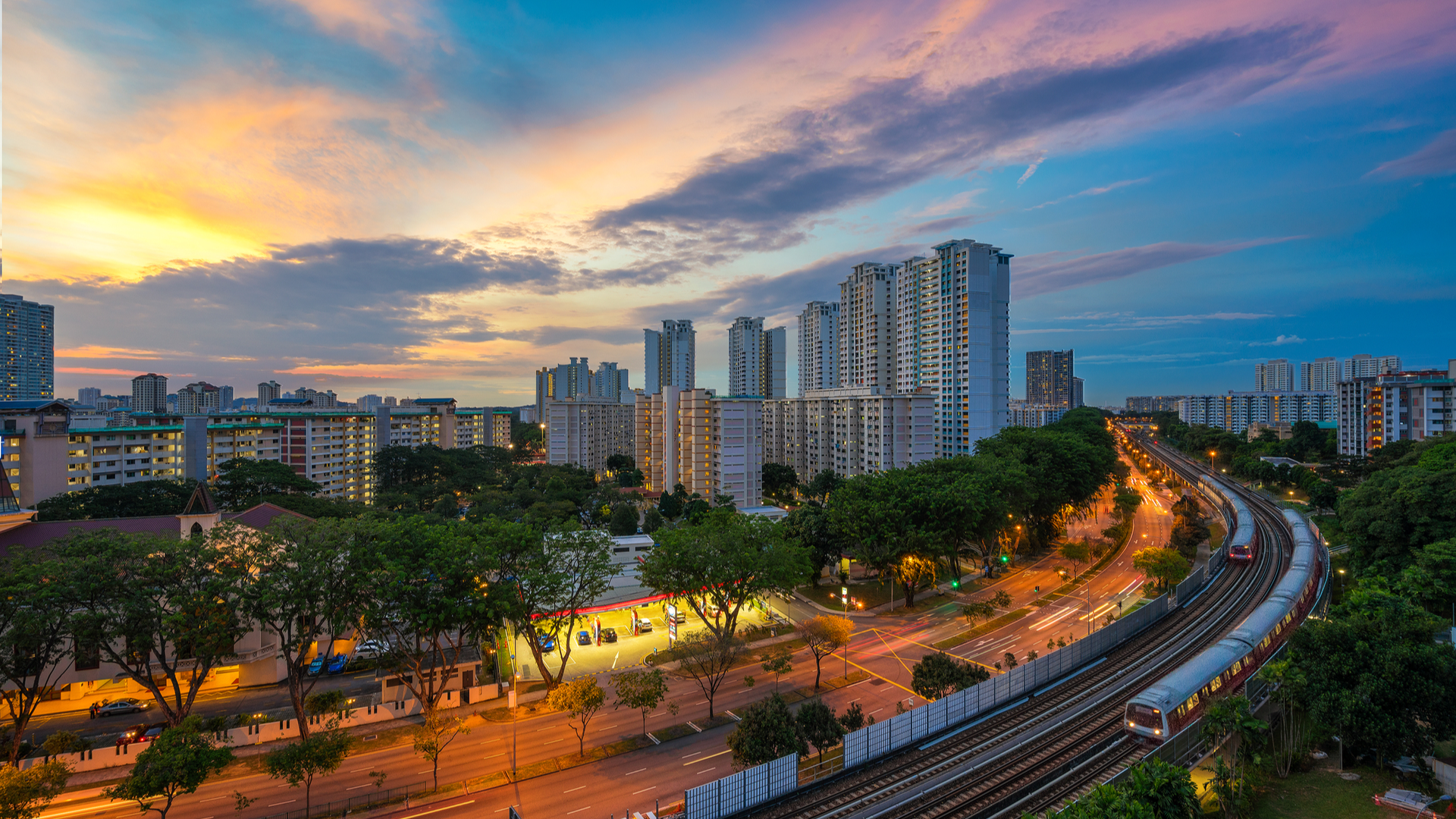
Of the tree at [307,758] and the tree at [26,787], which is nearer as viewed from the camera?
the tree at [26,787]

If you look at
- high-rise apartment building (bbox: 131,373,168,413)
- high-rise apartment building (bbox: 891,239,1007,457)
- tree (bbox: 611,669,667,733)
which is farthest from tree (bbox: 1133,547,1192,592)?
high-rise apartment building (bbox: 131,373,168,413)

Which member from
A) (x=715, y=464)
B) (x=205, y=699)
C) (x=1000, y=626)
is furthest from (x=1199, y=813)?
(x=715, y=464)

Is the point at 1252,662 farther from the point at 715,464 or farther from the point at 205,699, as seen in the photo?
the point at 715,464

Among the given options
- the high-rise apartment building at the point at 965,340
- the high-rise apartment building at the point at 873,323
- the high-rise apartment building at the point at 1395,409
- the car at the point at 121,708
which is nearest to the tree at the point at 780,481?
the high-rise apartment building at the point at 965,340

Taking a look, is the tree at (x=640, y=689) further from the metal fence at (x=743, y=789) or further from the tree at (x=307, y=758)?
the tree at (x=307, y=758)

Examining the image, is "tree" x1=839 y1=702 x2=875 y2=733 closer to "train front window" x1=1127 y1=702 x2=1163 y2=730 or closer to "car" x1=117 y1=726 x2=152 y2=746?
"train front window" x1=1127 y1=702 x2=1163 y2=730
